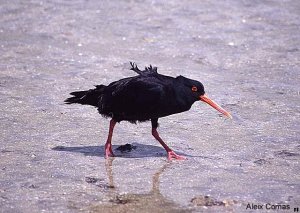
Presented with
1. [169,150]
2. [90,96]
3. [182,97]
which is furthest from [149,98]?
[90,96]

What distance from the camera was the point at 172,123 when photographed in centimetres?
861

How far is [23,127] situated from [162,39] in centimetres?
499

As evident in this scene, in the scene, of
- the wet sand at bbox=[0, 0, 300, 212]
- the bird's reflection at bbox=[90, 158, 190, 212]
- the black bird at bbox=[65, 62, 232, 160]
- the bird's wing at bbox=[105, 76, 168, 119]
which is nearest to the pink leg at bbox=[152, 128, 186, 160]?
the black bird at bbox=[65, 62, 232, 160]

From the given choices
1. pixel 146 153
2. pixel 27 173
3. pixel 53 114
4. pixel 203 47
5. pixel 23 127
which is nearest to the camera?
pixel 27 173

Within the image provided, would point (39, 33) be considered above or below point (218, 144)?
above

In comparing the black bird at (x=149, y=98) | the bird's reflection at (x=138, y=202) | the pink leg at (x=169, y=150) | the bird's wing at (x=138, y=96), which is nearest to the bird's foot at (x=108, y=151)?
the black bird at (x=149, y=98)

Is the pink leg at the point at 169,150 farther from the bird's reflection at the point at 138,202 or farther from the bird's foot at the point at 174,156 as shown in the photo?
the bird's reflection at the point at 138,202

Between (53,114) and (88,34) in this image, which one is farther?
(88,34)

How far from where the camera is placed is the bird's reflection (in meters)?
5.96

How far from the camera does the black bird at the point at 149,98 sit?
7156mm

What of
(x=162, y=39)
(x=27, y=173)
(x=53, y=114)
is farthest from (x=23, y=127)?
(x=162, y=39)

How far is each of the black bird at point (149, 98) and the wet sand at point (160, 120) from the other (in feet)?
1.52

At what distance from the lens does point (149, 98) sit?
716cm

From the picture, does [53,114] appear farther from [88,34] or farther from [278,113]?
[88,34]
